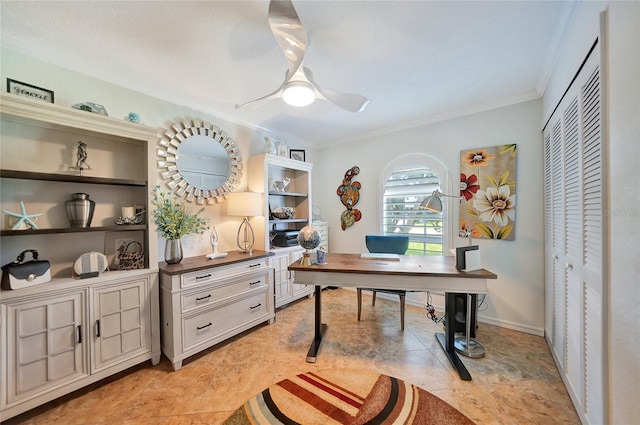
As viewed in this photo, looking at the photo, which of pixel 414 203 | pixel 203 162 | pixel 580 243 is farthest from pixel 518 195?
pixel 203 162

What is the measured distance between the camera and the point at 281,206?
343cm

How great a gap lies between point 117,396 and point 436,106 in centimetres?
399

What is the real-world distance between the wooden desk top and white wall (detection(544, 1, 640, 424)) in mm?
662

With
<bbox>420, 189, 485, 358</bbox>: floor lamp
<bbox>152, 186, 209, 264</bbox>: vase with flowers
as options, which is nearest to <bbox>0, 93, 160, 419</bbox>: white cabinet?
<bbox>152, 186, 209, 264</bbox>: vase with flowers

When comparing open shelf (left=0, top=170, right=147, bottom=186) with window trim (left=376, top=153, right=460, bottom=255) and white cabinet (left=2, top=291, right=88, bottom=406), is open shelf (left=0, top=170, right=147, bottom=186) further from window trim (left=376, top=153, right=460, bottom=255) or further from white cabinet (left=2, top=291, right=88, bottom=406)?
window trim (left=376, top=153, right=460, bottom=255)

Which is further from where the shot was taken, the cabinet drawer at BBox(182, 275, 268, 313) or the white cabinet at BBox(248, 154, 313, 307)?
the white cabinet at BBox(248, 154, 313, 307)

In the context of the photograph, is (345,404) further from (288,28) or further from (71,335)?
(288,28)

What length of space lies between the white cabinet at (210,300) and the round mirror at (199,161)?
2.55ft

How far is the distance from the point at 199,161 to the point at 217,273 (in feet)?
4.28

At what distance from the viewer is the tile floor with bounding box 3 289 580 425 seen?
143 centimetres

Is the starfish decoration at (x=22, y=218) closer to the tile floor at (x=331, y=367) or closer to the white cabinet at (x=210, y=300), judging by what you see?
the white cabinet at (x=210, y=300)

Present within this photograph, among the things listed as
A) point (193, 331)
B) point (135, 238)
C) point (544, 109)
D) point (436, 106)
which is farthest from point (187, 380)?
point (544, 109)

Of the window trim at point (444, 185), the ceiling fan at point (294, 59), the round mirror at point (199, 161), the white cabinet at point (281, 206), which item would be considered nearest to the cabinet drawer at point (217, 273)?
the white cabinet at point (281, 206)

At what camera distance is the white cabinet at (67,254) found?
1379 mm
